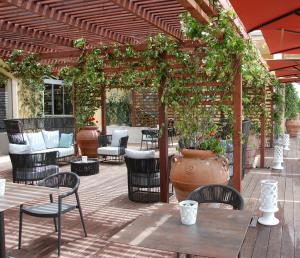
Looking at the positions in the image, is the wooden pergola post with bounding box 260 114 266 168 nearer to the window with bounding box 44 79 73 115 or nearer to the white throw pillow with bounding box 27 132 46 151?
the white throw pillow with bounding box 27 132 46 151

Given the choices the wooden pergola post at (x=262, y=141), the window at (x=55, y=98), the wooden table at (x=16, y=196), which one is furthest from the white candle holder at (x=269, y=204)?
the window at (x=55, y=98)

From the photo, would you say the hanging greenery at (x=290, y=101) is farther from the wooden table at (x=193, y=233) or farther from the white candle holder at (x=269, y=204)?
the wooden table at (x=193, y=233)

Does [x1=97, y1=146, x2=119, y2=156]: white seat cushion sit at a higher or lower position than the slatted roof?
lower

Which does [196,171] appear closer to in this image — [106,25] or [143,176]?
[143,176]

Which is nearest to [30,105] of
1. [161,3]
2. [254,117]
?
[254,117]

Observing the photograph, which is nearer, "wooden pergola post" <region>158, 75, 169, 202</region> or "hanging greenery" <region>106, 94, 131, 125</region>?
"wooden pergola post" <region>158, 75, 169, 202</region>

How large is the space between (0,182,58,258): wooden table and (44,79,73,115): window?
10.5m

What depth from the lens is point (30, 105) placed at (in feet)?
41.2

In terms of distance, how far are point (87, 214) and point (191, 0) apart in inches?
130

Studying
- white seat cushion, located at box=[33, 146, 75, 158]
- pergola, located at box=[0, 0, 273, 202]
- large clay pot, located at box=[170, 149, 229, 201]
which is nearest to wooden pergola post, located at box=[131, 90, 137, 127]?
white seat cushion, located at box=[33, 146, 75, 158]

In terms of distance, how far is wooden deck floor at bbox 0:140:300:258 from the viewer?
12.5 feet

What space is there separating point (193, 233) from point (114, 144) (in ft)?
26.0

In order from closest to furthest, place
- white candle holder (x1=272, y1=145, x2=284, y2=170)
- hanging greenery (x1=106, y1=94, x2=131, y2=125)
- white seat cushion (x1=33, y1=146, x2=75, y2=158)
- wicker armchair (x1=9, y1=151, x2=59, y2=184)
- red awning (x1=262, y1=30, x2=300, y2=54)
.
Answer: red awning (x1=262, y1=30, x2=300, y2=54) < wicker armchair (x1=9, y1=151, x2=59, y2=184) < white candle holder (x1=272, y1=145, x2=284, y2=170) < white seat cushion (x1=33, y1=146, x2=75, y2=158) < hanging greenery (x1=106, y1=94, x2=131, y2=125)

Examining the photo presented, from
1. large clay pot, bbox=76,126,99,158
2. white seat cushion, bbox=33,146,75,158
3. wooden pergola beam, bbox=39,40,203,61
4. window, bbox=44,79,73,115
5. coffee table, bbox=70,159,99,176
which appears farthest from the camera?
window, bbox=44,79,73,115
